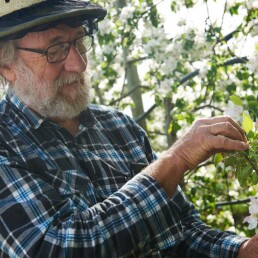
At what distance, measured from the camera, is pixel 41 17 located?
2.62m

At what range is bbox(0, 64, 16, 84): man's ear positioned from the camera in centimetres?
285

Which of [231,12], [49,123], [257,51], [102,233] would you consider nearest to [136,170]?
[49,123]

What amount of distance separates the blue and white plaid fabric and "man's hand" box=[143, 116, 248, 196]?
5cm

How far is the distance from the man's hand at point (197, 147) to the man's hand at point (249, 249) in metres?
0.46

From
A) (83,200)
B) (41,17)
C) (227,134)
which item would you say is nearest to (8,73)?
(41,17)

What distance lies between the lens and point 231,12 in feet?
14.1

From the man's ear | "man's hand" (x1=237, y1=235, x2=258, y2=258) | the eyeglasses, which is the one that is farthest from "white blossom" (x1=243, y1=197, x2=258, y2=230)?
the man's ear

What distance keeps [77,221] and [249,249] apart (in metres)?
0.78

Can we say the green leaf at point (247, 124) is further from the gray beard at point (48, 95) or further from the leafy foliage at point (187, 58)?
the leafy foliage at point (187, 58)

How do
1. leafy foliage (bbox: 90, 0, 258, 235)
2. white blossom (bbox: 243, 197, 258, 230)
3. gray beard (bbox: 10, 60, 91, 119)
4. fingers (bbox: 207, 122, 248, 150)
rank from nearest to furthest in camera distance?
fingers (bbox: 207, 122, 248, 150) → white blossom (bbox: 243, 197, 258, 230) → gray beard (bbox: 10, 60, 91, 119) → leafy foliage (bbox: 90, 0, 258, 235)

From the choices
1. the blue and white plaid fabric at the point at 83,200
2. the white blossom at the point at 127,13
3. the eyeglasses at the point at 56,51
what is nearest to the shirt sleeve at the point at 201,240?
the blue and white plaid fabric at the point at 83,200

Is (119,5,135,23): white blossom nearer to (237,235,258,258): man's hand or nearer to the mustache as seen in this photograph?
the mustache

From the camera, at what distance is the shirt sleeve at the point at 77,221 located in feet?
7.39

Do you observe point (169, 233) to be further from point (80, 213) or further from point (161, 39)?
point (161, 39)
